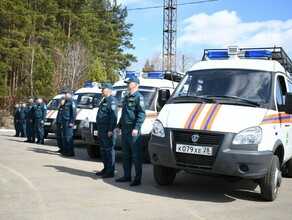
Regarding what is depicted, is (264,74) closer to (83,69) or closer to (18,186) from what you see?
(18,186)

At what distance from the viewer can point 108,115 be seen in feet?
25.1

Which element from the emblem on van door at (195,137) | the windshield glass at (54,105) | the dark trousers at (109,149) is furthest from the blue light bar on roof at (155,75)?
the windshield glass at (54,105)

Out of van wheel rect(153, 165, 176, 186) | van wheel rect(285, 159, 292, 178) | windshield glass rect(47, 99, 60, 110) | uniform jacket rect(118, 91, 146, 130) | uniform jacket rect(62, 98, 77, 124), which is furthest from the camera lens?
windshield glass rect(47, 99, 60, 110)

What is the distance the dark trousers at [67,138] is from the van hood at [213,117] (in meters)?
5.08

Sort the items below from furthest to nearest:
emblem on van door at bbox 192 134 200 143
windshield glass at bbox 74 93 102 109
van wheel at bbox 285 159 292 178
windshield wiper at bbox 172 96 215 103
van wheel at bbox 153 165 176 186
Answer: windshield glass at bbox 74 93 102 109
van wheel at bbox 285 159 292 178
van wheel at bbox 153 165 176 186
windshield wiper at bbox 172 96 215 103
emblem on van door at bbox 192 134 200 143

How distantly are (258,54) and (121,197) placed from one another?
379cm

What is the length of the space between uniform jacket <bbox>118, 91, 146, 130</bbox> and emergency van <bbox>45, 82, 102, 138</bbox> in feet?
17.6

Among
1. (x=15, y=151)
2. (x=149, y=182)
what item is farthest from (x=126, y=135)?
(x=15, y=151)

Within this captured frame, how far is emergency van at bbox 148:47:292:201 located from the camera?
5586mm

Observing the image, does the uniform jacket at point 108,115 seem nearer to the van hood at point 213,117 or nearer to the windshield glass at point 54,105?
the van hood at point 213,117

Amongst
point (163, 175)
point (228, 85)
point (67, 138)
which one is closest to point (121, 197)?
point (163, 175)

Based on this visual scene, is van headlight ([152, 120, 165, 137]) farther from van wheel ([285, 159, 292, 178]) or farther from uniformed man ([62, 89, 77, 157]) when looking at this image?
uniformed man ([62, 89, 77, 157])

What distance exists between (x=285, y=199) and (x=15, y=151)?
26.5 ft

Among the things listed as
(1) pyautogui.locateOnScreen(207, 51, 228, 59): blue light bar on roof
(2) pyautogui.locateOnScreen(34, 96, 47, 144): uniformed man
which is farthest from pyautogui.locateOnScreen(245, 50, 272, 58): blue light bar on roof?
(2) pyautogui.locateOnScreen(34, 96, 47, 144): uniformed man
